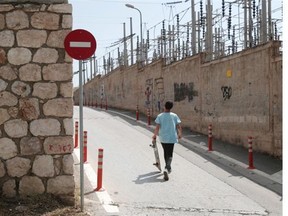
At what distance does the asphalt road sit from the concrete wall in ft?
7.67

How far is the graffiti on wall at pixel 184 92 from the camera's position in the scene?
20.1 m

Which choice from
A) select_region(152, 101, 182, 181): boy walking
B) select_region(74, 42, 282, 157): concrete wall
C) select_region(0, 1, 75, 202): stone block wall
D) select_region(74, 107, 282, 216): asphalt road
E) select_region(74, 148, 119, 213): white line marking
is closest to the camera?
select_region(0, 1, 75, 202): stone block wall

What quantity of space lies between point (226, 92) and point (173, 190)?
827 centimetres

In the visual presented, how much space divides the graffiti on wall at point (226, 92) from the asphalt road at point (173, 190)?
3.68 meters

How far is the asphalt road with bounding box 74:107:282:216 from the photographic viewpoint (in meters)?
7.48

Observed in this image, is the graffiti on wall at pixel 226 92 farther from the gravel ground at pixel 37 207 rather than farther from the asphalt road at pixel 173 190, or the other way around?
the gravel ground at pixel 37 207

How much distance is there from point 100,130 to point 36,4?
12.6m

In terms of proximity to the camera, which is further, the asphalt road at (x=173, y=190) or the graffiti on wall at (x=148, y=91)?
the graffiti on wall at (x=148, y=91)

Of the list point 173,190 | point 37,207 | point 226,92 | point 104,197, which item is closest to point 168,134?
point 173,190

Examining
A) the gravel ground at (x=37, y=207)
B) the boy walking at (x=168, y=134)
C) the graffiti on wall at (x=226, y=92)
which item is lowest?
Answer: the gravel ground at (x=37, y=207)

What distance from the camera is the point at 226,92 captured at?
16312 millimetres

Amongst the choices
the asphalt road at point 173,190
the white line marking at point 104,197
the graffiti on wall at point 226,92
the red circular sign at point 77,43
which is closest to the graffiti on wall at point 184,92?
the graffiti on wall at point 226,92

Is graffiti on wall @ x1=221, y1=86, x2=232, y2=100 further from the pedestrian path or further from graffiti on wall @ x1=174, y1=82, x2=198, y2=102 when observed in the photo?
graffiti on wall @ x1=174, y1=82, x2=198, y2=102

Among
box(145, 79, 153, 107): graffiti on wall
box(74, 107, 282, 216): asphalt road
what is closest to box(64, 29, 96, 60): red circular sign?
box(74, 107, 282, 216): asphalt road
